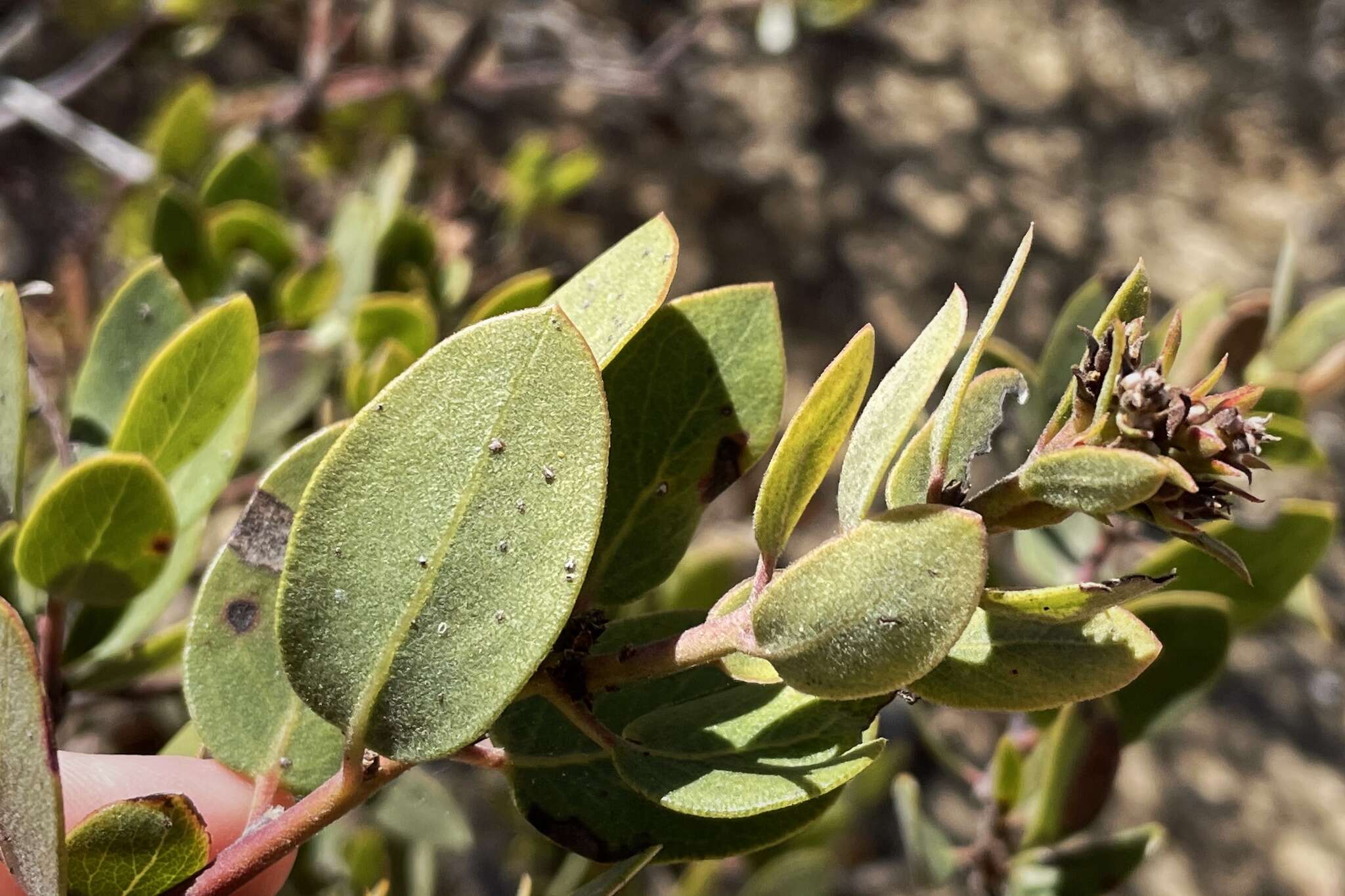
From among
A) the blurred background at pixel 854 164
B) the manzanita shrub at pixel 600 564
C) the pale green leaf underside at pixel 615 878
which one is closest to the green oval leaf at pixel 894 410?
the manzanita shrub at pixel 600 564

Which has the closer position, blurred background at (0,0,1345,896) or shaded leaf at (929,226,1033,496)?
shaded leaf at (929,226,1033,496)

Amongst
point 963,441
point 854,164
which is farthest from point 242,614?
point 854,164

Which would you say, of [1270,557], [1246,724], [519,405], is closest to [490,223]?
[1270,557]

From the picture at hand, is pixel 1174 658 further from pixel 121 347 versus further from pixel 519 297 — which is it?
pixel 121 347

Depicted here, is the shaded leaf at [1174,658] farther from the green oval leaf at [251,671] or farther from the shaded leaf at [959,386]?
the green oval leaf at [251,671]

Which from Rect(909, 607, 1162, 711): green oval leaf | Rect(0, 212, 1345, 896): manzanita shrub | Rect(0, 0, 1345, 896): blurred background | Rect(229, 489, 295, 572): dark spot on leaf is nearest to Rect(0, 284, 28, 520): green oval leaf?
Rect(0, 212, 1345, 896): manzanita shrub

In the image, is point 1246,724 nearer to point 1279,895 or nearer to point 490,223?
point 1279,895

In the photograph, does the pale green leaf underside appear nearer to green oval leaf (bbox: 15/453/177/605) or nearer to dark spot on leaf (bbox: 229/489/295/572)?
dark spot on leaf (bbox: 229/489/295/572)
